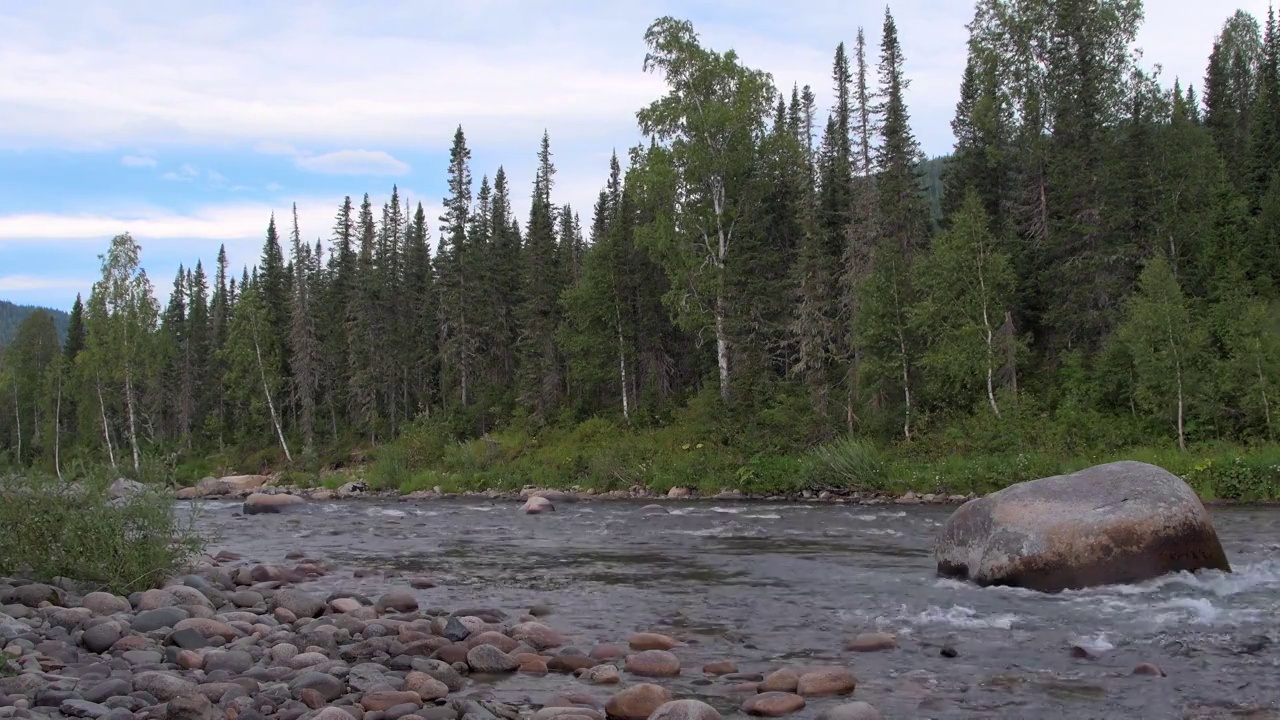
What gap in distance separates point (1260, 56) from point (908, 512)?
61.7m

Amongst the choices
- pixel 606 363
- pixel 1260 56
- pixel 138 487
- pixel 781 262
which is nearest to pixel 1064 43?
pixel 781 262

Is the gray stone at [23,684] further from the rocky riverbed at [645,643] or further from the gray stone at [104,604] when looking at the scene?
the gray stone at [104,604]

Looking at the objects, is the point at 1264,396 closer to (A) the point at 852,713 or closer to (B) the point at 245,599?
(A) the point at 852,713

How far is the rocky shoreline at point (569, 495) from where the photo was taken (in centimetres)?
2662

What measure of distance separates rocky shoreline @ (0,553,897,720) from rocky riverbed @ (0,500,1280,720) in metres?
0.02

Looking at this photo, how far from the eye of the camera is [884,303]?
3206 centimetres

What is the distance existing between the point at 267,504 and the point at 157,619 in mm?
22019

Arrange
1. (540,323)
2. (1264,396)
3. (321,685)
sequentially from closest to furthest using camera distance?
(321,685), (1264,396), (540,323)

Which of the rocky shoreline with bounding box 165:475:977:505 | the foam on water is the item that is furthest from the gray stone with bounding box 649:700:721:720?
the rocky shoreline with bounding box 165:475:977:505

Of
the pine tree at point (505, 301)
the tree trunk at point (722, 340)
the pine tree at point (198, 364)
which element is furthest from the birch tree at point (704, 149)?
the pine tree at point (198, 364)

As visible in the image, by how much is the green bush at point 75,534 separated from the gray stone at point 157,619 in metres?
1.51

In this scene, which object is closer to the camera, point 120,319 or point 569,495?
point 569,495

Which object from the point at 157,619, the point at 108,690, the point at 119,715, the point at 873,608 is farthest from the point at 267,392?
the point at 119,715

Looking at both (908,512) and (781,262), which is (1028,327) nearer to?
(781,262)
